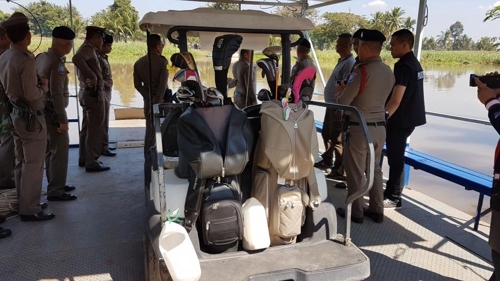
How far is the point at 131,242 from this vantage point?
2994 mm

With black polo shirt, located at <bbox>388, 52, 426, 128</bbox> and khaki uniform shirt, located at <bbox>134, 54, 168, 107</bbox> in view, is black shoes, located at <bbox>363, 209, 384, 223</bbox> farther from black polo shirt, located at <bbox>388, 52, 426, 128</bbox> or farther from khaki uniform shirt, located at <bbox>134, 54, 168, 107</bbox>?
khaki uniform shirt, located at <bbox>134, 54, 168, 107</bbox>

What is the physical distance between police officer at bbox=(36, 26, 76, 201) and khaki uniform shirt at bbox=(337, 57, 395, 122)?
265 centimetres

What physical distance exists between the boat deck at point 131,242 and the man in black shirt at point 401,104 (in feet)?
1.45

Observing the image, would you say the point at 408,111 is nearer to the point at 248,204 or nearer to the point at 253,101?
the point at 253,101

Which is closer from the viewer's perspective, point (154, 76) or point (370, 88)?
point (370, 88)

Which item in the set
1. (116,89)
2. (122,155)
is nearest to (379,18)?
(116,89)

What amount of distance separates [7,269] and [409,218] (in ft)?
10.9

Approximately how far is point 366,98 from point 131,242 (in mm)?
2230

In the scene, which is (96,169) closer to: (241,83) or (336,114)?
(241,83)

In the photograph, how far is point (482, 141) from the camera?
290 inches

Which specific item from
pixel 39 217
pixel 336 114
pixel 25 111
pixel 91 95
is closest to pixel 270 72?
pixel 336 114

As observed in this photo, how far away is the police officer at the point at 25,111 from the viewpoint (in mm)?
3072

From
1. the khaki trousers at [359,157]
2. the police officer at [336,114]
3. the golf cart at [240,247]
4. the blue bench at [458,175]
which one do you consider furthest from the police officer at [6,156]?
the blue bench at [458,175]

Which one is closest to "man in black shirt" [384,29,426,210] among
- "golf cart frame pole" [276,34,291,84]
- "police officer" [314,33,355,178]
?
"police officer" [314,33,355,178]
